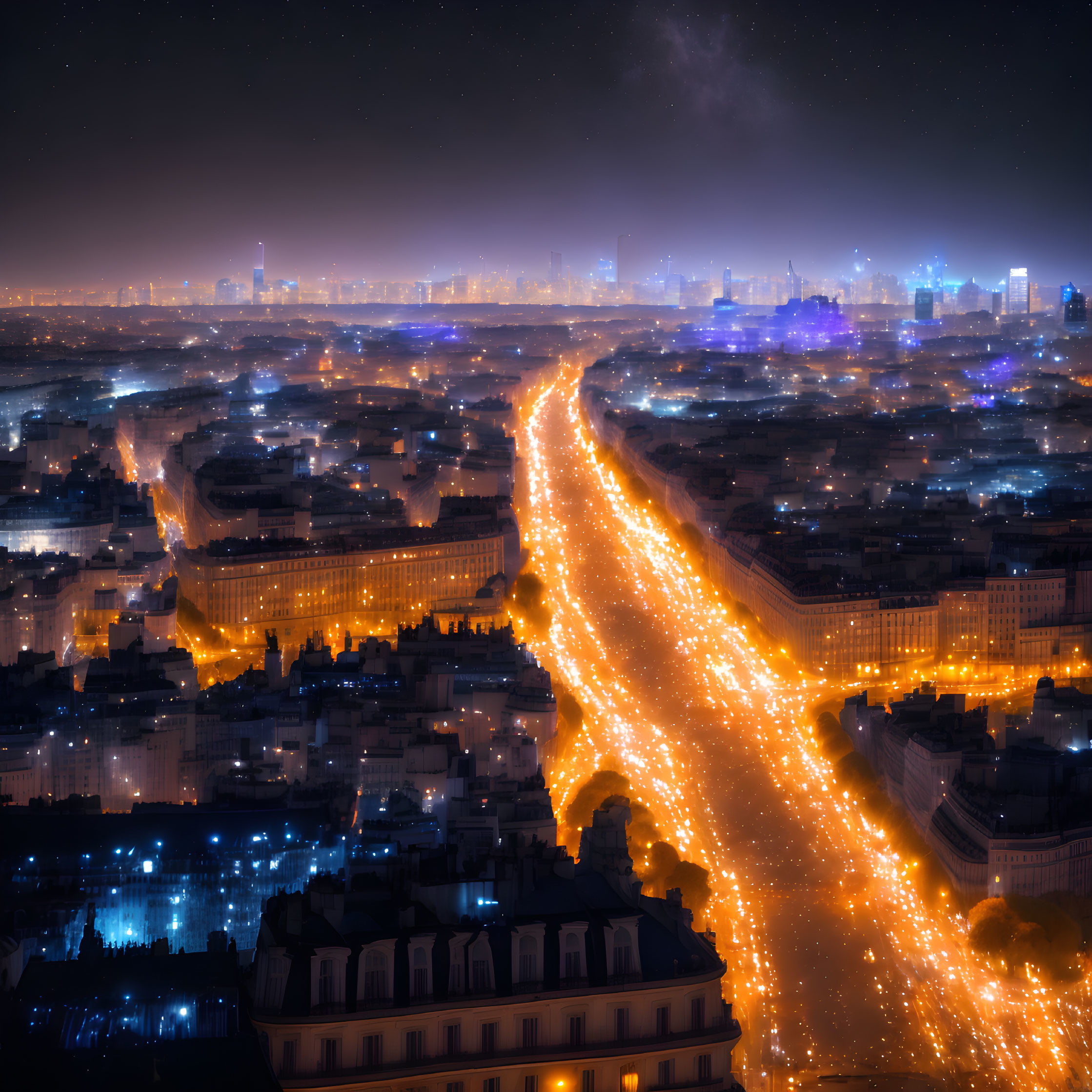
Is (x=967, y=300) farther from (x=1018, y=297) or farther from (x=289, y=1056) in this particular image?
(x=289, y=1056)

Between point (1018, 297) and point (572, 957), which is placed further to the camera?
point (1018, 297)

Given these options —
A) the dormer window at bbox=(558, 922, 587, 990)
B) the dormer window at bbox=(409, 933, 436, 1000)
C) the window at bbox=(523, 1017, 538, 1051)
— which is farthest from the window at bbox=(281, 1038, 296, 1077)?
the dormer window at bbox=(558, 922, 587, 990)

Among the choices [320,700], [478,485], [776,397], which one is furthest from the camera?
[776,397]

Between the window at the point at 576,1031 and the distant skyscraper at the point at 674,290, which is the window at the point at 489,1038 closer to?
the window at the point at 576,1031

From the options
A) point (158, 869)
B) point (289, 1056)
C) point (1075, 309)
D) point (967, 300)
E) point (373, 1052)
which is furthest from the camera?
point (967, 300)

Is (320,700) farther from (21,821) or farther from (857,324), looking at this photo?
(857,324)

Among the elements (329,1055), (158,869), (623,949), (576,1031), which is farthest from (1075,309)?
(329,1055)

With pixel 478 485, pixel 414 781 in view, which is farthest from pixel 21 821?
pixel 478 485

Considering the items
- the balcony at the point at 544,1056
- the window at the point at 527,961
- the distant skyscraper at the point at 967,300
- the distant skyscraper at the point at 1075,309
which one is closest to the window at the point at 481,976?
the window at the point at 527,961

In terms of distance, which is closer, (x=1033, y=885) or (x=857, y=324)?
(x=1033, y=885)
